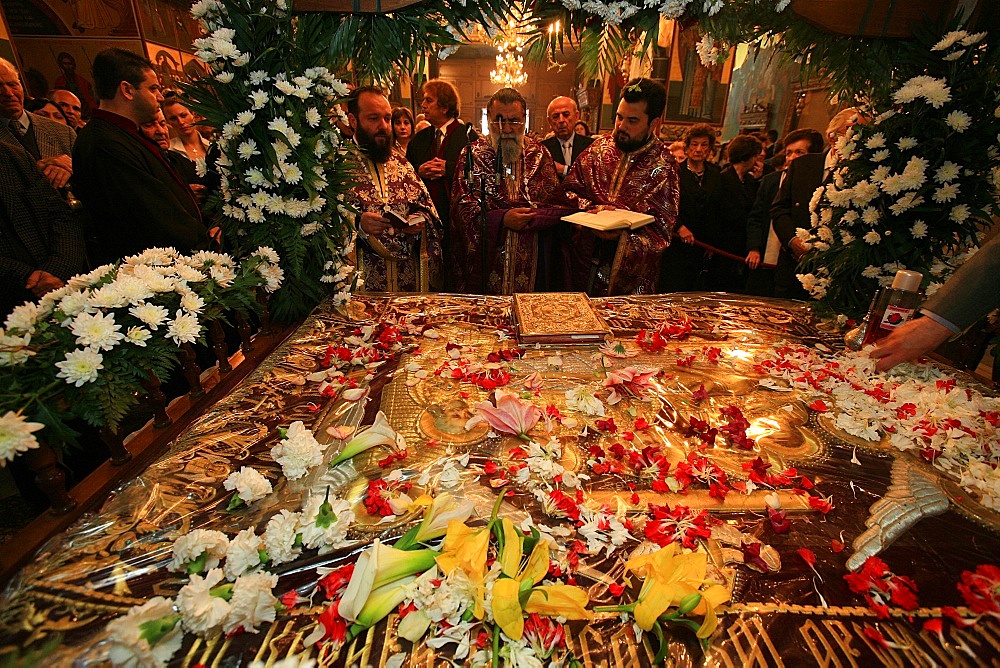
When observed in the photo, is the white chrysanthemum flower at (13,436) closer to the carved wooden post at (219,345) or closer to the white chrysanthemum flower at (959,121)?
the carved wooden post at (219,345)

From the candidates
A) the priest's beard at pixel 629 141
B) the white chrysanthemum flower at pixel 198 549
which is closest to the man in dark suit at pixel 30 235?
the white chrysanthemum flower at pixel 198 549

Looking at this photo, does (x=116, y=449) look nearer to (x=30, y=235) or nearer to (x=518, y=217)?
(x=30, y=235)

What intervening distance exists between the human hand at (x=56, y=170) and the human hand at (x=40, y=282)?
921 mm

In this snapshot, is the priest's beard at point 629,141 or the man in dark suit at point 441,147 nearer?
the priest's beard at point 629,141

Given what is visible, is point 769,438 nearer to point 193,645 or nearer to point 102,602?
point 193,645

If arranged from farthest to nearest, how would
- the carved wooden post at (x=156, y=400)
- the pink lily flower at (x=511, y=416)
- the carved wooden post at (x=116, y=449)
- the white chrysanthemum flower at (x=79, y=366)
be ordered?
the pink lily flower at (x=511, y=416)
the carved wooden post at (x=156, y=400)
the carved wooden post at (x=116, y=449)
the white chrysanthemum flower at (x=79, y=366)

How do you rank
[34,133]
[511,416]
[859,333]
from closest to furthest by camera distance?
[511,416], [859,333], [34,133]

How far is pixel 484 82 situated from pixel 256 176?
1331 cm

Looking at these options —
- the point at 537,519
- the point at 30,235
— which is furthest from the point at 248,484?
the point at 30,235

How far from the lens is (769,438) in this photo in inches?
70.7

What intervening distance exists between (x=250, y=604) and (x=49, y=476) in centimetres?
74

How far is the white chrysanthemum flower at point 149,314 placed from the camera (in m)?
1.53

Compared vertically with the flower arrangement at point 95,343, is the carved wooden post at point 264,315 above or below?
below

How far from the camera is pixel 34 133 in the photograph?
12.0 ft
